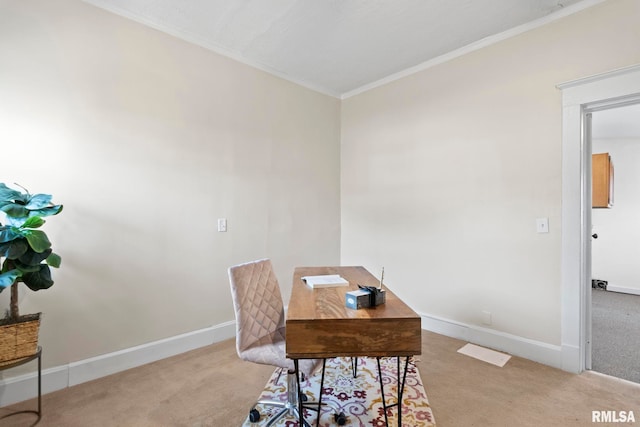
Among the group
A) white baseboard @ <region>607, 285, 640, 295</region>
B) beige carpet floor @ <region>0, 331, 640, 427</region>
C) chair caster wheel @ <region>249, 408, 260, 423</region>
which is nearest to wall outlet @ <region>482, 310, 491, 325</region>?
beige carpet floor @ <region>0, 331, 640, 427</region>

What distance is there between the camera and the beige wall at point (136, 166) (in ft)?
6.73

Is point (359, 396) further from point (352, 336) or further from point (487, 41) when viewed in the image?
point (487, 41)

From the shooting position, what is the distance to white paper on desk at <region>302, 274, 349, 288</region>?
1.77m

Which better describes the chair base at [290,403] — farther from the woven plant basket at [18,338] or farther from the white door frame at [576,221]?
the white door frame at [576,221]

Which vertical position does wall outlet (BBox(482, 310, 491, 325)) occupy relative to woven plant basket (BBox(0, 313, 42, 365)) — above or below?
below

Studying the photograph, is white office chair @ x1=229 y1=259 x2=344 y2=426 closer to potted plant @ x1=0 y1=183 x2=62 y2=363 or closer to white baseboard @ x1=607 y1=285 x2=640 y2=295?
potted plant @ x1=0 y1=183 x2=62 y2=363

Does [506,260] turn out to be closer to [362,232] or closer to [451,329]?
[451,329]

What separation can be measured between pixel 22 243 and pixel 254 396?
1608mm

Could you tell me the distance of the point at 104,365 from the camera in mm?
2271

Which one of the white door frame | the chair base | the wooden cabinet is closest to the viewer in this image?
the chair base

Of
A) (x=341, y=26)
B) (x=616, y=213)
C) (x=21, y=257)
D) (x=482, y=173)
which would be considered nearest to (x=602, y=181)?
(x=616, y=213)

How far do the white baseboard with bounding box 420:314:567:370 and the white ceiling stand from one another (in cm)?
258

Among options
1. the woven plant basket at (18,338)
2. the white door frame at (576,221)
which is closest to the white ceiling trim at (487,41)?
the white door frame at (576,221)

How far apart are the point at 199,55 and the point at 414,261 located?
291 centimetres
